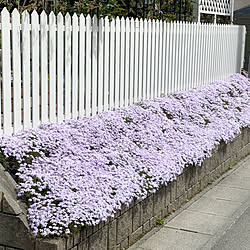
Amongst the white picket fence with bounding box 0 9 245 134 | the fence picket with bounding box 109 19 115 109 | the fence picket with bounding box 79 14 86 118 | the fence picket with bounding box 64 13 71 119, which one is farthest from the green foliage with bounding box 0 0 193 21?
the fence picket with bounding box 64 13 71 119

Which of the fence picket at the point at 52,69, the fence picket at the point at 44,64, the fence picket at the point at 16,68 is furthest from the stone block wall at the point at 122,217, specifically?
the fence picket at the point at 52,69

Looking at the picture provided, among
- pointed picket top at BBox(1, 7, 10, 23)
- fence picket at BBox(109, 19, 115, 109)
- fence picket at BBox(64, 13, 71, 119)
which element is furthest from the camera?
fence picket at BBox(109, 19, 115, 109)

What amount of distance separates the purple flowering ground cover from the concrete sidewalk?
48 centimetres

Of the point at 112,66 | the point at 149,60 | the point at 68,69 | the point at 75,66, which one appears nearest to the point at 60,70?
the point at 68,69

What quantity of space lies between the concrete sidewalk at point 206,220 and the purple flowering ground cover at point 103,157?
48 centimetres

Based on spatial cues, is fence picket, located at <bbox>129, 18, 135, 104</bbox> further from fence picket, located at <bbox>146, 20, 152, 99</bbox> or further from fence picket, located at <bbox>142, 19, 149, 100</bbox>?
fence picket, located at <bbox>146, 20, 152, 99</bbox>

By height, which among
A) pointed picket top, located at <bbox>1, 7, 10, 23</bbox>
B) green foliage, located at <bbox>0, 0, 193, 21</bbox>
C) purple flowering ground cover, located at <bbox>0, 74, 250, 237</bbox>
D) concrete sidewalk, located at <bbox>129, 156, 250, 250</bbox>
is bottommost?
concrete sidewalk, located at <bbox>129, 156, 250, 250</bbox>

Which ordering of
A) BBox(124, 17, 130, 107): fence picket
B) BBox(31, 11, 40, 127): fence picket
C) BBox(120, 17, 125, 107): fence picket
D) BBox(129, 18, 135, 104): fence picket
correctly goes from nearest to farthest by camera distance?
1. BBox(31, 11, 40, 127): fence picket
2. BBox(120, 17, 125, 107): fence picket
3. BBox(124, 17, 130, 107): fence picket
4. BBox(129, 18, 135, 104): fence picket

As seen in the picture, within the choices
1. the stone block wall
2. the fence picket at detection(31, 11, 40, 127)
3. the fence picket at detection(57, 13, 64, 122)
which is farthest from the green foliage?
the stone block wall

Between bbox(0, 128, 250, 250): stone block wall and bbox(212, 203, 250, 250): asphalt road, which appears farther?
bbox(212, 203, 250, 250): asphalt road

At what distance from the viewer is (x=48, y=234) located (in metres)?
3.59

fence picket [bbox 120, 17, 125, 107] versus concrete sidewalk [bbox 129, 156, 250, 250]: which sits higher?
fence picket [bbox 120, 17, 125, 107]

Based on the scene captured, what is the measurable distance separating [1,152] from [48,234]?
3.30 feet

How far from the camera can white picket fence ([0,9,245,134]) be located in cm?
466
